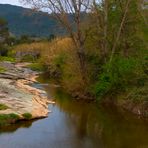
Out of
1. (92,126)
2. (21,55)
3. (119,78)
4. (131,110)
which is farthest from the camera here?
(21,55)

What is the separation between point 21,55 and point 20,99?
257ft

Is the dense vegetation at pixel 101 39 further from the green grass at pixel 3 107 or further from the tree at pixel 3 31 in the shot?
the tree at pixel 3 31

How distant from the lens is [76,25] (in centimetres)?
4709

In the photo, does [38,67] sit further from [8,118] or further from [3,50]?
[8,118]

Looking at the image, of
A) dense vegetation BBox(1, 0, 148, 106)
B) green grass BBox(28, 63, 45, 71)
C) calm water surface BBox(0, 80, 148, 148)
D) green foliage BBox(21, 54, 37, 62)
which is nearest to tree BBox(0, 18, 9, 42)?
green foliage BBox(21, 54, 37, 62)

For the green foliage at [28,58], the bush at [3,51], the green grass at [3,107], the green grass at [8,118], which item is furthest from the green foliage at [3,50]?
the green grass at [8,118]

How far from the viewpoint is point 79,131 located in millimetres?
30844

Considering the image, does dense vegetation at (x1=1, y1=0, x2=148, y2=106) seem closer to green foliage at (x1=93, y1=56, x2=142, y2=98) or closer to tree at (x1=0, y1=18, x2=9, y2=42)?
green foliage at (x1=93, y1=56, x2=142, y2=98)

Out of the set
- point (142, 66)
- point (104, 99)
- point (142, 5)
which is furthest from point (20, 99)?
point (142, 5)

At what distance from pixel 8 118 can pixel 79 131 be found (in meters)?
5.62

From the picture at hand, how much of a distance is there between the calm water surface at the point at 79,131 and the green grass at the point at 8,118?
52 centimetres

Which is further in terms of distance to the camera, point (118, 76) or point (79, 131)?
point (118, 76)

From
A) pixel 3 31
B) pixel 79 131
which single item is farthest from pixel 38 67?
pixel 79 131

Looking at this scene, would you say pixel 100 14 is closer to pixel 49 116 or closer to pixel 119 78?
pixel 119 78
